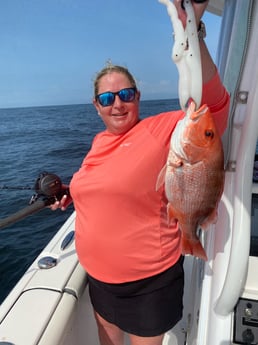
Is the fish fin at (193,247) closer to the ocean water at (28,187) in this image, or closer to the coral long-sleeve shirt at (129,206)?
the coral long-sleeve shirt at (129,206)

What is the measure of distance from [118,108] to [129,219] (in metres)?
0.58

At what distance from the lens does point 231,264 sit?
5.15ft

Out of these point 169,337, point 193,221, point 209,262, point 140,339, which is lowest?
point 169,337

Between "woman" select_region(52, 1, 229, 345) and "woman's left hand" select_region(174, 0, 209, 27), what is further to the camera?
"woman" select_region(52, 1, 229, 345)

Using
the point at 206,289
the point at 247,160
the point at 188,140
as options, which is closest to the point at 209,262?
the point at 206,289

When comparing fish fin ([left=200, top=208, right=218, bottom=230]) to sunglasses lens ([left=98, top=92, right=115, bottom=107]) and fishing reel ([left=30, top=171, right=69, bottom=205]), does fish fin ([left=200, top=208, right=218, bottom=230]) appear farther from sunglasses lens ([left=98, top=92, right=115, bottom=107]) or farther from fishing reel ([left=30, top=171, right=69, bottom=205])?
fishing reel ([left=30, top=171, right=69, bottom=205])

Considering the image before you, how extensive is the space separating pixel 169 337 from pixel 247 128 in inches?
75.5

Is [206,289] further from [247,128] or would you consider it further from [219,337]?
[247,128]

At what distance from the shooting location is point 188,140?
1121mm

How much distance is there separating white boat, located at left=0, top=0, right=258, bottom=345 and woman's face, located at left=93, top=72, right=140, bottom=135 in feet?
1.65

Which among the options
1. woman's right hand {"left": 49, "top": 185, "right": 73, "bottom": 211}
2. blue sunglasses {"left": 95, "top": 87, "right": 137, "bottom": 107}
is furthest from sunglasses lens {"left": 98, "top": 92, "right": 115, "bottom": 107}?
woman's right hand {"left": 49, "top": 185, "right": 73, "bottom": 211}

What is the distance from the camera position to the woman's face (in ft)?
5.35

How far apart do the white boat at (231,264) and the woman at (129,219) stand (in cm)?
23

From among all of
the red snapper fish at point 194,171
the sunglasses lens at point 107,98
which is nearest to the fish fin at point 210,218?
the red snapper fish at point 194,171
